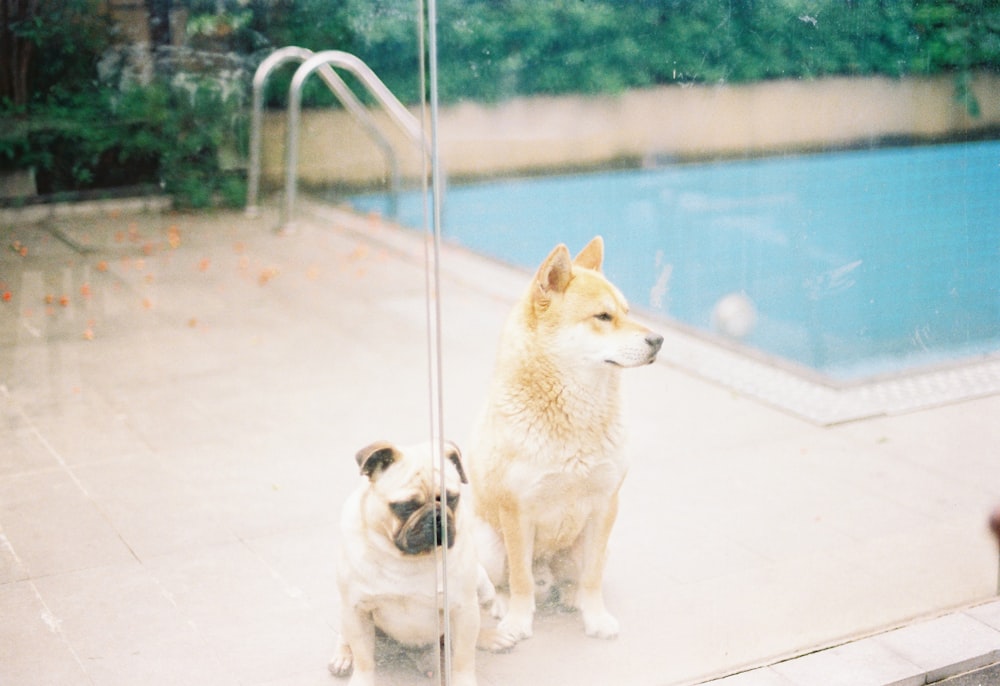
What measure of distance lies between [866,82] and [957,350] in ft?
3.69

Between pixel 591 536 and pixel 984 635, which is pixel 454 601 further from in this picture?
pixel 984 635

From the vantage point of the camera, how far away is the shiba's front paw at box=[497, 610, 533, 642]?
3494 mm

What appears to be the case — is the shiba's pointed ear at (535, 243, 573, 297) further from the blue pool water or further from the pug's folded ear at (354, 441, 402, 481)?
the pug's folded ear at (354, 441, 402, 481)

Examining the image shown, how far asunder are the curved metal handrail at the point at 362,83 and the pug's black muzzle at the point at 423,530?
1.05 metres

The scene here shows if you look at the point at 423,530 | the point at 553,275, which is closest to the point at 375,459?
the point at 423,530

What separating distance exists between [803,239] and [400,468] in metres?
1.79

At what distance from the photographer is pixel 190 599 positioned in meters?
3.34

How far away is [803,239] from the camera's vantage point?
13.4ft

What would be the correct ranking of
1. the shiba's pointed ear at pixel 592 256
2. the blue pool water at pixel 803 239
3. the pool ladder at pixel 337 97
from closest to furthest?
the pool ladder at pixel 337 97
the shiba's pointed ear at pixel 592 256
the blue pool water at pixel 803 239

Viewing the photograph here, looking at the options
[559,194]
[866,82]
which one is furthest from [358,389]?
[866,82]

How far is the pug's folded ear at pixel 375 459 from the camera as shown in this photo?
123 inches

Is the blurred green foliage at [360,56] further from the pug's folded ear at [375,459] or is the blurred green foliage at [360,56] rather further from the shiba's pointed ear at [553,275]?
the pug's folded ear at [375,459]

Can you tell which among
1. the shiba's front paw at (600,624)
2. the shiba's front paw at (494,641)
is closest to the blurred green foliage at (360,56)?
the shiba's front paw at (494,641)

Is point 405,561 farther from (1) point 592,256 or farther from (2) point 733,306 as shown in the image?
(2) point 733,306
